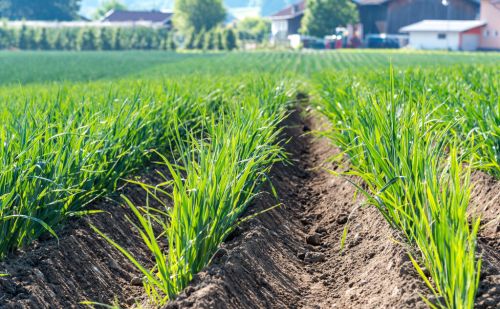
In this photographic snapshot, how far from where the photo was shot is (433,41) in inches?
2677

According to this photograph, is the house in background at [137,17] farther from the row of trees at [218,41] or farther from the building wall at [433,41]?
the building wall at [433,41]

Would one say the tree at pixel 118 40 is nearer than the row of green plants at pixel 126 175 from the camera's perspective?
No

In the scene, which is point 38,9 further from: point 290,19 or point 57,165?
point 57,165

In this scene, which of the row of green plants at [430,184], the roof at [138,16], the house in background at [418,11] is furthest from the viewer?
the roof at [138,16]

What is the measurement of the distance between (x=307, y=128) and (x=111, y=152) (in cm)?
609

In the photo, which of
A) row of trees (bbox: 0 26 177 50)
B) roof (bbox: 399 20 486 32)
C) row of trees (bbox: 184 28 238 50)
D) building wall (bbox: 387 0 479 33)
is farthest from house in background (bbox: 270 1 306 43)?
row of trees (bbox: 0 26 177 50)

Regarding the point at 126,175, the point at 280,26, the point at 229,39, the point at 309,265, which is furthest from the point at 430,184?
the point at 280,26

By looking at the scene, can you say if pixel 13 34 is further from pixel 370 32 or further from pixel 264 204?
pixel 264 204

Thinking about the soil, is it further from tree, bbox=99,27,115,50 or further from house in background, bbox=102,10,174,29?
house in background, bbox=102,10,174,29

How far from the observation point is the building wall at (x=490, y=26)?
210ft

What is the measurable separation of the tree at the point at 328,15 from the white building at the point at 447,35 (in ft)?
27.0

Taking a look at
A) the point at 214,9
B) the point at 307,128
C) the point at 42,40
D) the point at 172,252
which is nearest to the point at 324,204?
the point at 172,252

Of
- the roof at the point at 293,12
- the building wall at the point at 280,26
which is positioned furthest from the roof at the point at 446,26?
the roof at the point at 293,12

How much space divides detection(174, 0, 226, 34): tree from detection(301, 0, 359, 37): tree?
44.2ft
